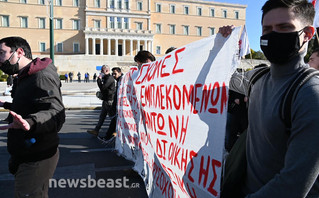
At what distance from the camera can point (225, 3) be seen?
62.2 metres

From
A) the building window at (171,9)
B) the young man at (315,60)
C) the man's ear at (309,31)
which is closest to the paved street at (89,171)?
the young man at (315,60)

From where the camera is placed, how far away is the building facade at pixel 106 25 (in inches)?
1967

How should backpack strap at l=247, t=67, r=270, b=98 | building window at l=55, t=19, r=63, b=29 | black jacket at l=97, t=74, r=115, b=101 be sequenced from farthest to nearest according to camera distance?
building window at l=55, t=19, r=63, b=29, black jacket at l=97, t=74, r=115, b=101, backpack strap at l=247, t=67, r=270, b=98

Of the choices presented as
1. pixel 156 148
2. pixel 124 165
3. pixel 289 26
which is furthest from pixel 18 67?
pixel 124 165

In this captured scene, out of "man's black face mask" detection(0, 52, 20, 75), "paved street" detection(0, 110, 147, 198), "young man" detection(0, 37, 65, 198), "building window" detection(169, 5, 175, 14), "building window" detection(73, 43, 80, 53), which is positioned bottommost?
"paved street" detection(0, 110, 147, 198)

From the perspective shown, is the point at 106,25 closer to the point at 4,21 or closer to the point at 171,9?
the point at 171,9

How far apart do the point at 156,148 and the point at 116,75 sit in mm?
3638

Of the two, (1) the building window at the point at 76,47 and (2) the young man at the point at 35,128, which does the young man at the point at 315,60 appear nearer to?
(2) the young man at the point at 35,128

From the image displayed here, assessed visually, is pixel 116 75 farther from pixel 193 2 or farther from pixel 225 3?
pixel 225 3

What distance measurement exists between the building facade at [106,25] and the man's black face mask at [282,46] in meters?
47.8

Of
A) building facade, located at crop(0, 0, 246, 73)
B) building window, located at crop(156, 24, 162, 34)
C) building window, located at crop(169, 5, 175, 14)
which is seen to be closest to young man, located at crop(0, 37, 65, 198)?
building facade, located at crop(0, 0, 246, 73)

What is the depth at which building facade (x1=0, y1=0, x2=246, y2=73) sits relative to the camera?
4997 cm

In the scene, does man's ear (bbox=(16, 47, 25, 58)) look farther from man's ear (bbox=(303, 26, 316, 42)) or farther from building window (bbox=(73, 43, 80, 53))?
building window (bbox=(73, 43, 80, 53))

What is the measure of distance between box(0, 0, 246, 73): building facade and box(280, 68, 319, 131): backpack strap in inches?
1889
